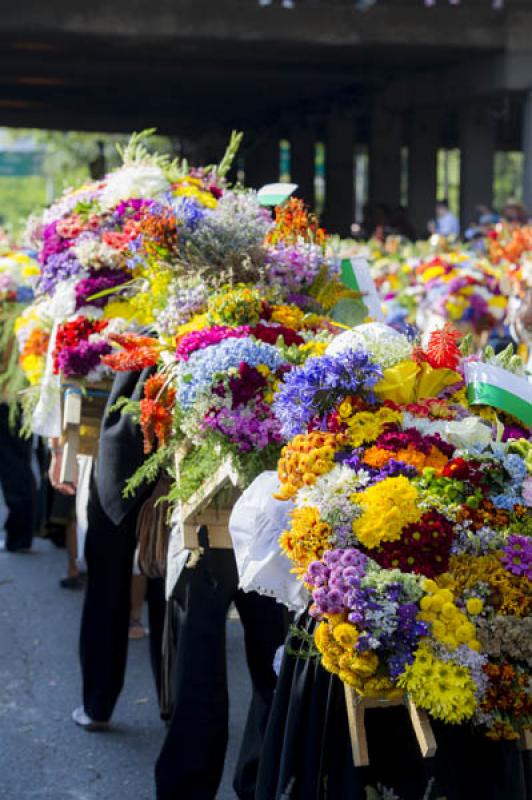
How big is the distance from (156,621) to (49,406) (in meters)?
1.04

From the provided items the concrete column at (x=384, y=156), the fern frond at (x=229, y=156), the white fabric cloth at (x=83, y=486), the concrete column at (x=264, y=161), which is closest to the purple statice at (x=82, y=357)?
the white fabric cloth at (x=83, y=486)

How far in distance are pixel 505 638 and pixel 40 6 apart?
67.9 feet

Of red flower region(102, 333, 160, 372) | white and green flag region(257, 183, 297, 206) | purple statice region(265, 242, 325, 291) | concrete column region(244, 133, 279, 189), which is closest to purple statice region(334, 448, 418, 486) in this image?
red flower region(102, 333, 160, 372)

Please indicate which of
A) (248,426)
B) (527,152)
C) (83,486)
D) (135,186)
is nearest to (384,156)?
(527,152)

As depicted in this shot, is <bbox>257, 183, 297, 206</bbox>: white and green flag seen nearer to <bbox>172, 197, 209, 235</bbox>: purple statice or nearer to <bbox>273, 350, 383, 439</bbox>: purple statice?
<bbox>172, 197, 209, 235</bbox>: purple statice

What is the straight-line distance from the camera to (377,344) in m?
4.29

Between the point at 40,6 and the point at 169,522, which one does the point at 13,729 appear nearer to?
the point at 169,522

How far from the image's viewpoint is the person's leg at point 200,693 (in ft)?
16.6

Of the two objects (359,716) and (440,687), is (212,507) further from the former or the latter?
(440,687)

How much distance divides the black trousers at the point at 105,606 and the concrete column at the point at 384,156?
25.8m

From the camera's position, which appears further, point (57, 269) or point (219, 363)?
point (57, 269)

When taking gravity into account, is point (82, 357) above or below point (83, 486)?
above

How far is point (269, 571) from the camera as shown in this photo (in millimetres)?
3977

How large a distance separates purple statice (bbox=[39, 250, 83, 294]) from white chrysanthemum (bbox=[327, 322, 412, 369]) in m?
2.24
